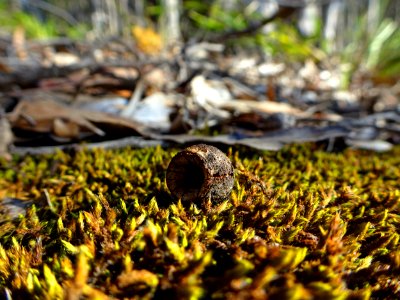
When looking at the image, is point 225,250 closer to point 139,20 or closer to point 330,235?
point 330,235

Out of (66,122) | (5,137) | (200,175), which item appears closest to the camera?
(200,175)

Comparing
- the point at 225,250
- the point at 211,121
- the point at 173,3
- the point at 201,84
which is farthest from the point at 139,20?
the point at 225,250

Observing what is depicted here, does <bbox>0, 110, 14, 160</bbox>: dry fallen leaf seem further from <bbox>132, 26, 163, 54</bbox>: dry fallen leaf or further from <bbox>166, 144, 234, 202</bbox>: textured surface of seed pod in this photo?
<bbox>132, 26, 163, 54</bbox>: dry fallen leaf

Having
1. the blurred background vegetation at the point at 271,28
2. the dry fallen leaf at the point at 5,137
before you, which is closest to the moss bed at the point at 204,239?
the dry fallen leaf at the point at 5,137

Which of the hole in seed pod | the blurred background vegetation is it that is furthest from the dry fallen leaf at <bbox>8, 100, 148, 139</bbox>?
the blurred background vegetation

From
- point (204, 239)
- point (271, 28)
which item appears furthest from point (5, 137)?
point (271, 28)

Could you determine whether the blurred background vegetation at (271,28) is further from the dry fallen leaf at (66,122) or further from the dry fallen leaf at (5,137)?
the dry fallen leaf at (5,137)

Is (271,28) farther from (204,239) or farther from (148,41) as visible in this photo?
(204,239)

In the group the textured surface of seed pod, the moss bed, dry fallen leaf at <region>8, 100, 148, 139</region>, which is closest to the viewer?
the moss bed
